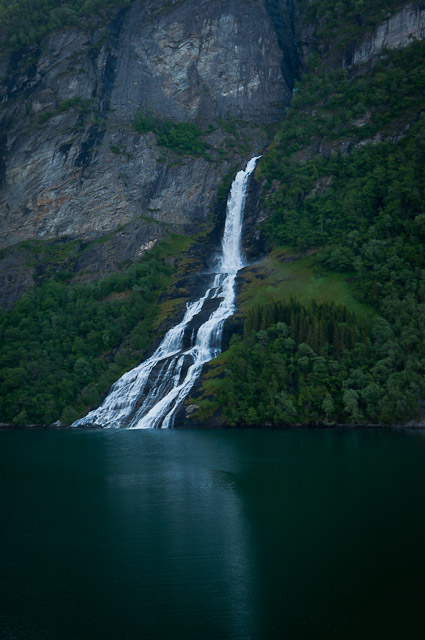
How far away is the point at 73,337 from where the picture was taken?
273 ft

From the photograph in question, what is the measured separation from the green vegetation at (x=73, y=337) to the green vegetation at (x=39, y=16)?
72.6 metres

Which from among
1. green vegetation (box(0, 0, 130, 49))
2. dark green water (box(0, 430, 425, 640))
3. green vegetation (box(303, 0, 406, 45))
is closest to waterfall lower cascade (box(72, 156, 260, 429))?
dark green water (box(0, 430, 425, 640))

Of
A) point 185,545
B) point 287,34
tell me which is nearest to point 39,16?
point 287,34

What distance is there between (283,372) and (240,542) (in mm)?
37126

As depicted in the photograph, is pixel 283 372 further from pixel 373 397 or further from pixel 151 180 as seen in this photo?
pixel 151 180

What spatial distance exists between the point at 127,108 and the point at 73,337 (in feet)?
239

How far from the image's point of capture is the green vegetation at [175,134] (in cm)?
12350

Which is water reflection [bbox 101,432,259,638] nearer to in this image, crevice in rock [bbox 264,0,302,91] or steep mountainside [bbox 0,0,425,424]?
steep mountainside [bbox 0,0,425,424]

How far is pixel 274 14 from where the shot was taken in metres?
146

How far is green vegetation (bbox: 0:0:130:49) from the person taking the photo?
137m

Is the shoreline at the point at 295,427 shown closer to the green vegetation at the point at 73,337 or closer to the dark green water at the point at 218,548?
the green vegetation at the point at 73,337

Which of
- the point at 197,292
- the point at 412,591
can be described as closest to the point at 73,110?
the point at 197,292

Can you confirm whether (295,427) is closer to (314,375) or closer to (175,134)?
(314,375)

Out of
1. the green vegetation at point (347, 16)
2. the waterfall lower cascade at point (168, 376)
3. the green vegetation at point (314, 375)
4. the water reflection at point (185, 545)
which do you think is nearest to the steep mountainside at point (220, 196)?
the green vegetation at point (314, 375)
